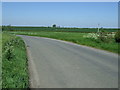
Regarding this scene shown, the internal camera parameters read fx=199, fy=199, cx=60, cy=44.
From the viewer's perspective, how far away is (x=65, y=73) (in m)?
8.86

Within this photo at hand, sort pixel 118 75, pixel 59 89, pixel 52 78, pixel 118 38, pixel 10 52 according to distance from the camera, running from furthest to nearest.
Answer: pixel 118 38 → pixel 10 52 → pixel 118 75 → pixel 52 78 → pixel 59 89

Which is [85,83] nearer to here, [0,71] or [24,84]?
[24,84]

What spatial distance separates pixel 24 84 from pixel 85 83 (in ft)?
7.13

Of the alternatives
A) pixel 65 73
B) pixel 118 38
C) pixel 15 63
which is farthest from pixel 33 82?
pixel 118 38

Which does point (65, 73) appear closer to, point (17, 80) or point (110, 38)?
point (17, 80)

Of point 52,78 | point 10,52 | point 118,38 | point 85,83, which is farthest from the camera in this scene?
point 118,38

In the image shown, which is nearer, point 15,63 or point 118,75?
point 118,75

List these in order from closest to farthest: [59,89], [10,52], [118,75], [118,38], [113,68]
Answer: [59,89] < [118,75] < [113,68] < [10,52] < [118,38]

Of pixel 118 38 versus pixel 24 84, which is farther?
pixel 118 38

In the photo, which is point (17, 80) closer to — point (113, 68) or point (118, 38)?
point (113, 68)

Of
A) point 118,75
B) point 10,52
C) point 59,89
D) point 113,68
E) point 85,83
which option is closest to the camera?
point 59,89

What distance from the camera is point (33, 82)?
7422 mm

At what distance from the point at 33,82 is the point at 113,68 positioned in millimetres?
4463

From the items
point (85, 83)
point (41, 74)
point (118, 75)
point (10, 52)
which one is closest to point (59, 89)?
point (85, 83)
